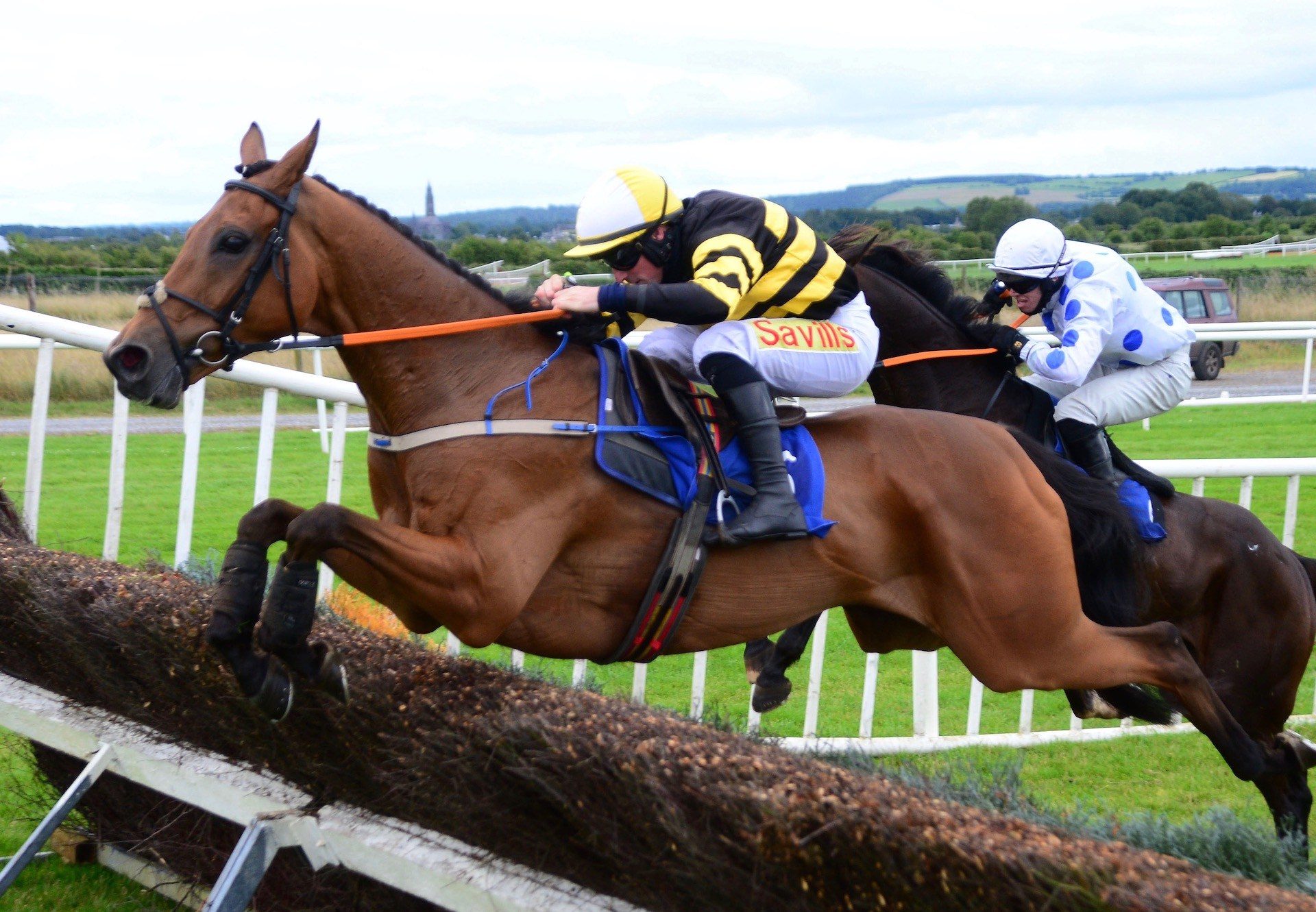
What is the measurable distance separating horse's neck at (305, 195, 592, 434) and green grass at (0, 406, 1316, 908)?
2.76 feet

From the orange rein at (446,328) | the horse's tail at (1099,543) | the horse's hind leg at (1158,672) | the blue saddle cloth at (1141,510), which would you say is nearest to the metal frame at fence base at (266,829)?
the orange rein at (446,328)

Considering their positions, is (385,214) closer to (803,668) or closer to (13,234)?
(803,668)

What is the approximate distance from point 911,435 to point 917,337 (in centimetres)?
99

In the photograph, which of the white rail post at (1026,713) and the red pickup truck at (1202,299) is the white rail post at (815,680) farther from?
the red pickup truck at (1202,299)

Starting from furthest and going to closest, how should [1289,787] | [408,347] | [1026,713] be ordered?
[1026,713]
[1289,787]
[408,347]

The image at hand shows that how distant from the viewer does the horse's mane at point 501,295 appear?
3.23 meters

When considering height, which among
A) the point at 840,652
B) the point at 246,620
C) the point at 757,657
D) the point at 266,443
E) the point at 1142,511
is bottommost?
the point at 840,652

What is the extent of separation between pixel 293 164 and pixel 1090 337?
8.41 feet

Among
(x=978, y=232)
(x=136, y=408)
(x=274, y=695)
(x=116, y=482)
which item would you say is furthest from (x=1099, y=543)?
(x=978, y=232)

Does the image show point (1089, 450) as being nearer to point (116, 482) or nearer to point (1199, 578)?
point (1199, 578)

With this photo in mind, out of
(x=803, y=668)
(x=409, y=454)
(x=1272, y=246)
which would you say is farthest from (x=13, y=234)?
(x=1272, y=246)

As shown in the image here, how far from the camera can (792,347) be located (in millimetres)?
3525

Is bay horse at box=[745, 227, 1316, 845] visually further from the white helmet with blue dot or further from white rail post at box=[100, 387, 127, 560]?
white rail post at box=[100, 387, 127, 560]

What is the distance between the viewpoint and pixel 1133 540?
154 inches
